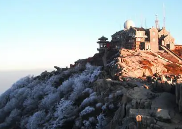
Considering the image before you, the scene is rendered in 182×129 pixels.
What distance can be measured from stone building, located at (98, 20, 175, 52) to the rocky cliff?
18.5ft

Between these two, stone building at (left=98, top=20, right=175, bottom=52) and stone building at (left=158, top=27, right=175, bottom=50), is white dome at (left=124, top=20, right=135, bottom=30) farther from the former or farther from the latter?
stone building at (left=158, top=27, right=175, bottom=50)

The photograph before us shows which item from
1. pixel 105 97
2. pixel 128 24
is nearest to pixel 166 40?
pixel 128 24

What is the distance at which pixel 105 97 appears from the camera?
44562mm

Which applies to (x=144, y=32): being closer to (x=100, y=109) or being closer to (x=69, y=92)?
(x=69, y=92)

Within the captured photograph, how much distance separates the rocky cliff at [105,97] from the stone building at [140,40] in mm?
5628

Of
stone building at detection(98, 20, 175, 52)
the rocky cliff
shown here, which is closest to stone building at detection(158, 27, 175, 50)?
stone building at detection(98, 20, 175, 52)

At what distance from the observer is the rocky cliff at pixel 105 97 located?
30.8 meters

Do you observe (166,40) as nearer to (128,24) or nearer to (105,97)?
(128,24)

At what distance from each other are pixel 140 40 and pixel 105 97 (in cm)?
4349

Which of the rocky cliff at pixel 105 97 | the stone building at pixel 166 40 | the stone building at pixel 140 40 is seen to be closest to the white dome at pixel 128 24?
the stone building at pixel 140 40

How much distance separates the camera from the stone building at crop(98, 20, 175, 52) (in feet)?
268

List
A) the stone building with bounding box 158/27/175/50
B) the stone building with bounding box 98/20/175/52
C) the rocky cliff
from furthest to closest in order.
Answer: the stone building with bounding box 158/27/175/50
the stone building with bounding box 98/20/175/52
the rocky cliff

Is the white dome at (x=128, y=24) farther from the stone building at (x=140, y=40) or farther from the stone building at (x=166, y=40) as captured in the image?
the stone building at (x=166, y=40)

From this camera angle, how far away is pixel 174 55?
80.2m
